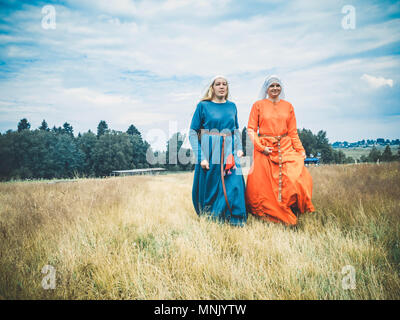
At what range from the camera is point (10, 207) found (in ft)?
11.9

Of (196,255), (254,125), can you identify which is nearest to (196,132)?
(254,125)

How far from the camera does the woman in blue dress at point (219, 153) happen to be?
320 cm

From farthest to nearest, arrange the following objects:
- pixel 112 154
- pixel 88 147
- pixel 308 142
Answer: pixel 308 142, pixel 88 147, pixel 112 154

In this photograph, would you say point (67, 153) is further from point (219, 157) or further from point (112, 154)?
point (219, 157)

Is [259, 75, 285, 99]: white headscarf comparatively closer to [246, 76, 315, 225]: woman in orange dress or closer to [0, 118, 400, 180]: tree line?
[246, 76, 315, 225]: woman in orange dress

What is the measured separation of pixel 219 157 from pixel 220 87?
3.60 feet

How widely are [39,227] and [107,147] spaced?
174ft

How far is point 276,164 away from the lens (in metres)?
3.31

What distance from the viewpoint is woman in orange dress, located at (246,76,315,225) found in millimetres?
3137

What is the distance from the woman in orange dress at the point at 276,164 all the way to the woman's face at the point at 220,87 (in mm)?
582

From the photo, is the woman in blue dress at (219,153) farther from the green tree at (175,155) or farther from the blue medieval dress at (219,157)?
the green tree at (175,155)

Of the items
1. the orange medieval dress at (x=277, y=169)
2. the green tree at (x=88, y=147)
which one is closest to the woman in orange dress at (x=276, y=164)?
the orange medieval dress at (x=277, y=169)
